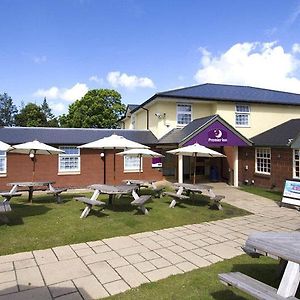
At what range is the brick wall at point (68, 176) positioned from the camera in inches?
660

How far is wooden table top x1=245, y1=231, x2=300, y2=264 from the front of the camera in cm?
341

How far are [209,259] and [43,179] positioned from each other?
44.8ft

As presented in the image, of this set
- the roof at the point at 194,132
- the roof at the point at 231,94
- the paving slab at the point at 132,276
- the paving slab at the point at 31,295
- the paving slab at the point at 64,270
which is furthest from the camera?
the roof at the point at 231,94

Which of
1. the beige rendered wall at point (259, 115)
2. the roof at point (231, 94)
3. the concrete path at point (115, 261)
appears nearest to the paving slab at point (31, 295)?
the concrete path at point (115, 261)

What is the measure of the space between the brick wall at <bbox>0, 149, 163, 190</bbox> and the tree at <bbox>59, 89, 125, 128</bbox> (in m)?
27.7

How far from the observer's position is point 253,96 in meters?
23.7

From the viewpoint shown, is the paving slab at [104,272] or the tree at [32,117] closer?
the paving slab at [104,272]

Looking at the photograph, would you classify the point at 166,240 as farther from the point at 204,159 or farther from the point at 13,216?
the point at 204,159

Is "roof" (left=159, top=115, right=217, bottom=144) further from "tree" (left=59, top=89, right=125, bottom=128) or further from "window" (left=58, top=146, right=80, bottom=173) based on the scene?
"tree" (left=59, top=89, right=125, bottom=128)

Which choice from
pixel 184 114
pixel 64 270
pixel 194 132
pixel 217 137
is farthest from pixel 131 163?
pixel 64 270

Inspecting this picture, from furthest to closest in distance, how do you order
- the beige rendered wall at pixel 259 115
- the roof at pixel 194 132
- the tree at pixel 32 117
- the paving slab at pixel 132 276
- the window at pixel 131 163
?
the tree at pixel 32 117 < the beige rendered wall at pixel 259 115 < the window at pixel 131 163 < the roof at pixel 194 132 < the paving slab at pixel 132 276

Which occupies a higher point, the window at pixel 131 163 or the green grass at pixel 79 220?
the window at pixel 131 163

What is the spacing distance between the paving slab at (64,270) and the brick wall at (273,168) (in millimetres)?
13612

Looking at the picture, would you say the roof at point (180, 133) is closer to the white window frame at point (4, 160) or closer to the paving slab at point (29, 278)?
the white window frame at point (4, 160)
